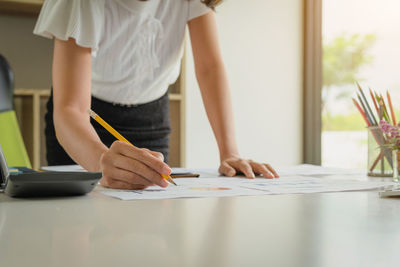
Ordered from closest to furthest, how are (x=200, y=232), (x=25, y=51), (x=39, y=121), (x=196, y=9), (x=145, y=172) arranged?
(x=200, y=232)
(x=145, y=172)
(x=196, y=9)
(x=39, y=121)
(x=25, y=51)

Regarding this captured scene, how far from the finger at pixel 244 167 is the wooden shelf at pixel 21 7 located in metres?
1.68

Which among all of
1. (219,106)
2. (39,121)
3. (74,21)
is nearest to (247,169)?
(219,106)

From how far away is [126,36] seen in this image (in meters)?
1.44

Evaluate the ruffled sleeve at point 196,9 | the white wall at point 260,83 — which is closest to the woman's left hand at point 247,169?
the ruffled sleeve at point 196,9

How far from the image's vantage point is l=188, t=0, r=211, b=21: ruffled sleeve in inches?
60.6

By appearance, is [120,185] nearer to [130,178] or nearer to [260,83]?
[130,178]

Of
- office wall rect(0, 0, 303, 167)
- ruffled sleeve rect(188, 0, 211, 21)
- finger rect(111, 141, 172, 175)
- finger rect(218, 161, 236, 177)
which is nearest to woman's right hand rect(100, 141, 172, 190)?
finger rect(111, 141, 172, 175)

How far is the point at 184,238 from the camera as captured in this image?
1.38ft

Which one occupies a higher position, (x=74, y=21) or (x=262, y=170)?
(x=74, y=21)

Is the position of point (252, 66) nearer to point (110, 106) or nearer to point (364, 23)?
point (364, 23)

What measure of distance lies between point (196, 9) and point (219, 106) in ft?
1.07

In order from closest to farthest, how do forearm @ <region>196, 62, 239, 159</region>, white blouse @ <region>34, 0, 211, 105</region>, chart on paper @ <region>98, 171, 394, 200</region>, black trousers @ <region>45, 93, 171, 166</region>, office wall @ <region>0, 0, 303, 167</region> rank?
1. chart on paper @ <region>98, 171, 394, 200</region>
2. white blouse @ <region>34, 0, 211, 105</region>
3. forearm @ <region>196, 62, 239, 159</region>
4. black trousers @ <region>45, 93, 171, 166</region>
5. office wall @ <region>0, 0, 303, 167</region>

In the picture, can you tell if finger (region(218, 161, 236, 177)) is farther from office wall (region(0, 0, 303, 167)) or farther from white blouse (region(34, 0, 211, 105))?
office wall (region(0, 0, 303, 167))

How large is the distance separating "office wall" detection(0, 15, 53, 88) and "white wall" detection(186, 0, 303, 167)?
866mm
